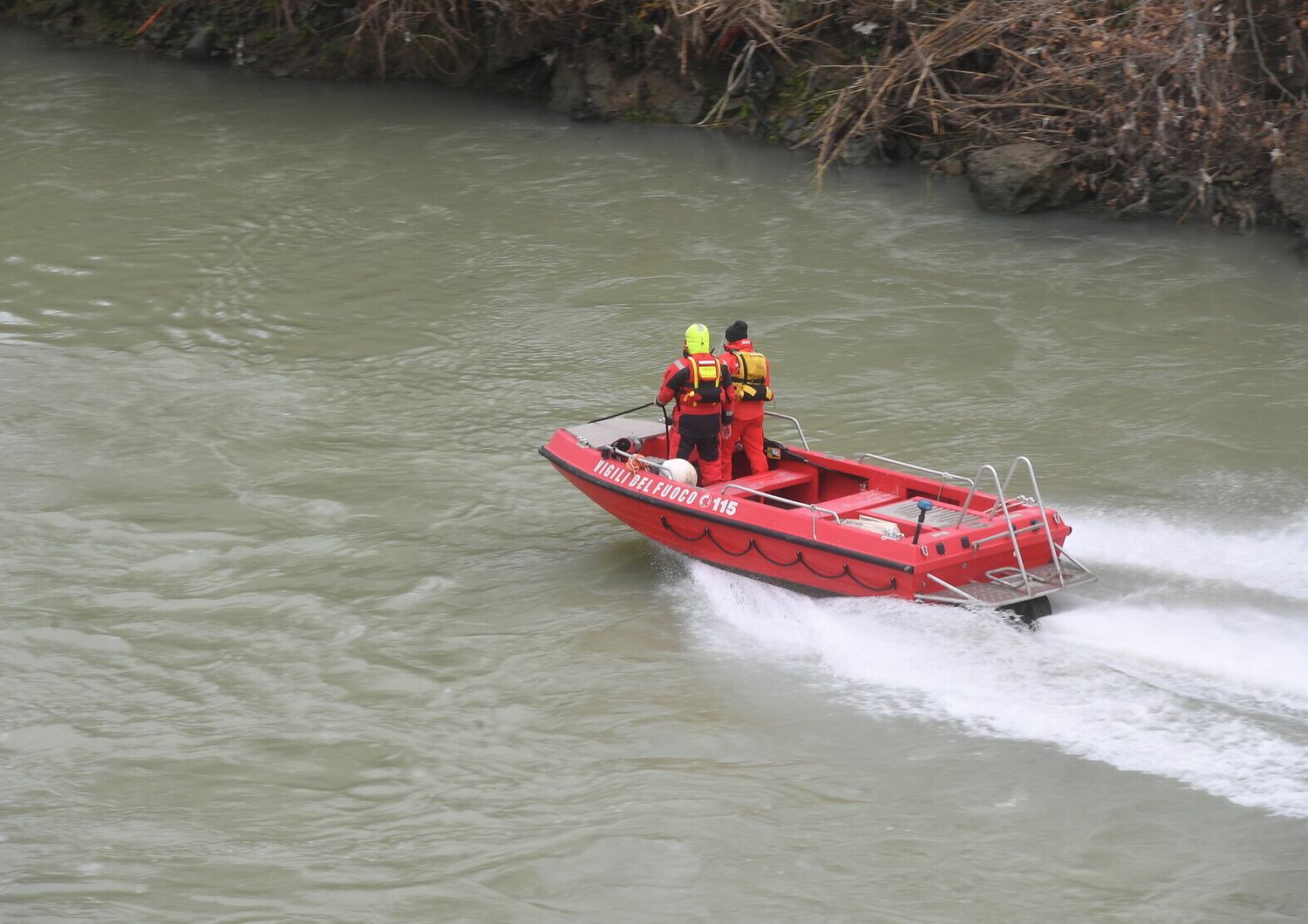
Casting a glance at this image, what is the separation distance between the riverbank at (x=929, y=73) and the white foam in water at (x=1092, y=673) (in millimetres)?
9155

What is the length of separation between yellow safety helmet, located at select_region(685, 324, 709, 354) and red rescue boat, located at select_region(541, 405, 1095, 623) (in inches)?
30.7

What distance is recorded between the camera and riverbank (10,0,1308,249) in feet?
55.1

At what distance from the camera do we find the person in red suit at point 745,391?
10117 millimetres

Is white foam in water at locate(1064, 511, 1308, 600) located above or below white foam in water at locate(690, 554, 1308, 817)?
above

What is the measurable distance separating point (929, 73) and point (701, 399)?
9922 millimetres

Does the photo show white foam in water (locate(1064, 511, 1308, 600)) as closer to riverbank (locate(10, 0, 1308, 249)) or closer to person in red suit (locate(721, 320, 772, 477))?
person in red suit (locate(721, 320, 772, 477))

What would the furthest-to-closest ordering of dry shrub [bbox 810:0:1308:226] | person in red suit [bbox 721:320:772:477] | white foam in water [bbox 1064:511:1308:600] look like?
1. dry shrub [bbox 810:0:1308:226]
2. person in red suit [bbox 721:320:772:477]
3. white foam in water [bbox 1064:511:1308:600]

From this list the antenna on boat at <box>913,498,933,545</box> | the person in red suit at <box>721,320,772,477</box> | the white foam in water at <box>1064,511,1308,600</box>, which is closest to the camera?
the antenna on boat at <box>913,498,933,545</box>

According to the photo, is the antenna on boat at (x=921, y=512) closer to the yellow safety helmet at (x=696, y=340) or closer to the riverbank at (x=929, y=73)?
the yellow safety helmet at (x=696, y=340)

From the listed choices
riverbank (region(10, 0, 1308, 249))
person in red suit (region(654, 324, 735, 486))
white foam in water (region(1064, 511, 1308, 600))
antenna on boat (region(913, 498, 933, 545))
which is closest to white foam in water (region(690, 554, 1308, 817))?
antenna on boat (region(913, 498, 933, 545))

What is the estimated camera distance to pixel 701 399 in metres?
9.95

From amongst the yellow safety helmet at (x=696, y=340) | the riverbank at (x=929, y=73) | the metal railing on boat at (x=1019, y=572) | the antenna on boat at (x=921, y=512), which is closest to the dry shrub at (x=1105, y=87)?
the riverbank at (x=929, y=73)

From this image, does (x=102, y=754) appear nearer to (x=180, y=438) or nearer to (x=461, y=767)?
(x=461, y=767)

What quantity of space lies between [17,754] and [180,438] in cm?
473
